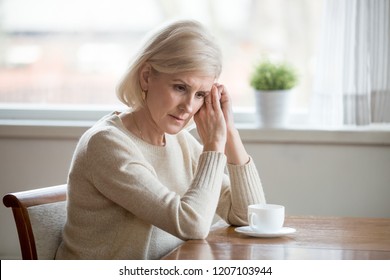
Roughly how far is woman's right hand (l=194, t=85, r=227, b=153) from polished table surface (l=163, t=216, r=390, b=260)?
0.75 ft

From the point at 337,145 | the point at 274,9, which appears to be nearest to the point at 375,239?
the point at 337,145

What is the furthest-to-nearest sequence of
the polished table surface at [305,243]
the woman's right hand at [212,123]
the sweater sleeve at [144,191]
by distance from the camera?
1. the woman's right hand at [212,123]
2. the sweater sleeve at [144,191]
3. the polished table surface at [305,243]

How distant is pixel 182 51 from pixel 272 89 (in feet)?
4.53

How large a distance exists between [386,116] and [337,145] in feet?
0.83

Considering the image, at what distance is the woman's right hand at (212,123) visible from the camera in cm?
201

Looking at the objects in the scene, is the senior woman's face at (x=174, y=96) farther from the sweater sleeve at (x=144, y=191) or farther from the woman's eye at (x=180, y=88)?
the sweater sleeve at (x=144, y=191)

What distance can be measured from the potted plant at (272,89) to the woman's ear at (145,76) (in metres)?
1.28

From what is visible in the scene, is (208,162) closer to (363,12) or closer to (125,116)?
(125,116)

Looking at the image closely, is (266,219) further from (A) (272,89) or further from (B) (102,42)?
(B) (102,42)

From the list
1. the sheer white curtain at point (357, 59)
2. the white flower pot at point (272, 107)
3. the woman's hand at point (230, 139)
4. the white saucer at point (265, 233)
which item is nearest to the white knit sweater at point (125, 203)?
the white saucer at point (265, 233)

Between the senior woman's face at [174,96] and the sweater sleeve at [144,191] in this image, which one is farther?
the senior woman's face at [174,96]

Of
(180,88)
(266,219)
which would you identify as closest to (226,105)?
(180,88)

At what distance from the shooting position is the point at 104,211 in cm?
186
